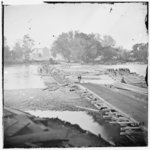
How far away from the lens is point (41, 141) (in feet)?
6.36

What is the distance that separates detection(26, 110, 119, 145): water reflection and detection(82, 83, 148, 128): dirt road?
0.21 meters

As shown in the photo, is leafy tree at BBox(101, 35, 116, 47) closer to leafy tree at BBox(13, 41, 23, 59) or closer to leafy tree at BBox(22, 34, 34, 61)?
leafy tree at BBox(22, 34, 34, 61)

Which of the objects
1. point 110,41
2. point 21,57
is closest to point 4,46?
point 21,57

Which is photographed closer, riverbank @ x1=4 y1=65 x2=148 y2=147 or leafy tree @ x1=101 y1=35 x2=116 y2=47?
riverbank @ x1=4 y1=65 x2=148 y2=147

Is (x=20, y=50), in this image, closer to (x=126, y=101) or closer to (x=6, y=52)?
(x=6, y=52)

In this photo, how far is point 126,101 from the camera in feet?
6.70

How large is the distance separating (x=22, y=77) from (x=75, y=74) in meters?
0.51

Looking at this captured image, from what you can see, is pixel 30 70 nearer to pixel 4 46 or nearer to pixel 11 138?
pixel 4 46

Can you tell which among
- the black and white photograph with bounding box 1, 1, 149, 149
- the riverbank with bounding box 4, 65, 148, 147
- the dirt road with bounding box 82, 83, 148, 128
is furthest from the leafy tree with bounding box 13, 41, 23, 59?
the dirt road with bounding box 82, 83, 148, 128

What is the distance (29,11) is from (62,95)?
844 millimetres

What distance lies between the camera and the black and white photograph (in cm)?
196

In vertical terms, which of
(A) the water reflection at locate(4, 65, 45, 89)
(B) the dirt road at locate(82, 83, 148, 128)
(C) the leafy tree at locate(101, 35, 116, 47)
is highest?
(C) the leafy tree at locate(101, 35, 116, 47)

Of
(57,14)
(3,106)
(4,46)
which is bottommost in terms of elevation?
(3,106)

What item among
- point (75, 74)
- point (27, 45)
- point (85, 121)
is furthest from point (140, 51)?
point (27, 45)
